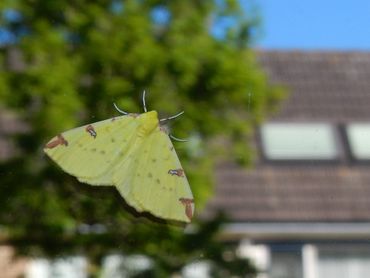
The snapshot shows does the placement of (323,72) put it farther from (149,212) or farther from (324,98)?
(149,212)

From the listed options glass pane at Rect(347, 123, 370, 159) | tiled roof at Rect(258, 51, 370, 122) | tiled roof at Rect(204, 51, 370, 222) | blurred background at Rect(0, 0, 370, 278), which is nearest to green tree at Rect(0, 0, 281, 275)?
blurred background at Rect(0, 0, 370, 278)

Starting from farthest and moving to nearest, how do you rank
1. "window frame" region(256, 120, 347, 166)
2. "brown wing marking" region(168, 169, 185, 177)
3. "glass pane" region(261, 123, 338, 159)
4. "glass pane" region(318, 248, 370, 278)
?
"glass pane" region(261, 123, 338, 159), "window frame" region(256, 120, 347, 166), "glass pane" region(318, 248, 370, 278), "brown wing marking" region(168, 169, 185, 177)

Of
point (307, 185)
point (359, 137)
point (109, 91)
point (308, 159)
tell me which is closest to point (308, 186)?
point (307, 185)

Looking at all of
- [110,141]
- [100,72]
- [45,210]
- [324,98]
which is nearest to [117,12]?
[100,72]

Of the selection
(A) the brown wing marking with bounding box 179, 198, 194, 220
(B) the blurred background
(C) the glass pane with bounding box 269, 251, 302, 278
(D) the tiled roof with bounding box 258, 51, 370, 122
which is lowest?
(A) the brown wing marking with bounding box 179, 198, 194, 220

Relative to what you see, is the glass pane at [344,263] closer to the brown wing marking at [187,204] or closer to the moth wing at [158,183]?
the moth wing at [158,183]

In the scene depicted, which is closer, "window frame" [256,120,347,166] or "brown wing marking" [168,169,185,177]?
"brown wing marking" [168,169,185,177]

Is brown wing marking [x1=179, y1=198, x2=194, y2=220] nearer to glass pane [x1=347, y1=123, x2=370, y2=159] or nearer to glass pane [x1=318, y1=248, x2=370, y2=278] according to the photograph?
glass pane [x1=318, y1=248, x2=370, y2=278]
